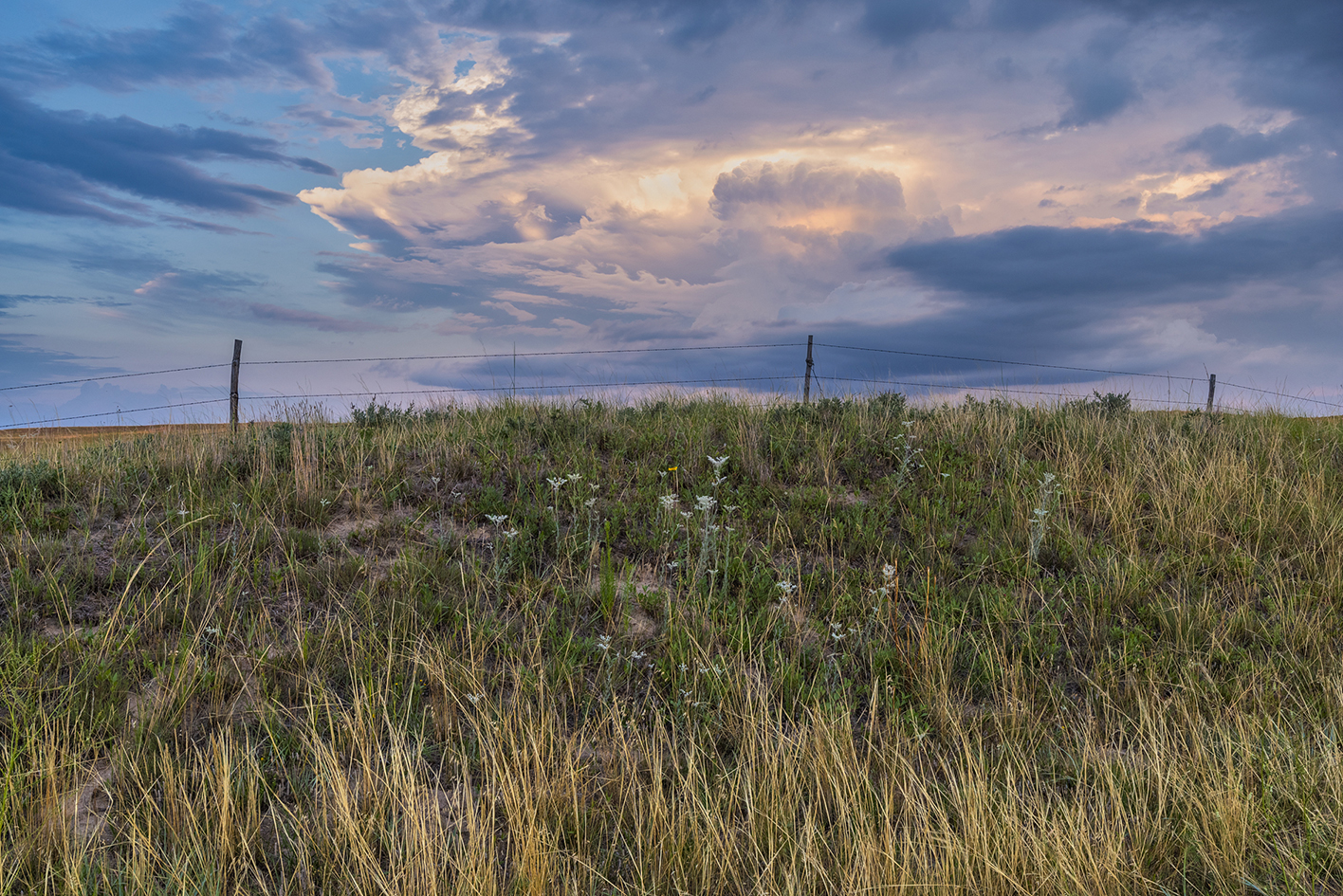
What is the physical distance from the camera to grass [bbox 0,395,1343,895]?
3.30m

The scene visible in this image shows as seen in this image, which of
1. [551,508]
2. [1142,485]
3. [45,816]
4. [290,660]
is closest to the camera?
[45,816]

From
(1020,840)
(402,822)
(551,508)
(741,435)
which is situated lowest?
(402,822)

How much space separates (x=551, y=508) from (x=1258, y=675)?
5239 mm

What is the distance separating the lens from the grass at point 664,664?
3303 millimetres

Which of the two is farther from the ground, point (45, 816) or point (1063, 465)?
point (1063, 465)

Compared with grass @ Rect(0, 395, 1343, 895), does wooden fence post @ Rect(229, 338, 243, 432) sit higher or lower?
higher

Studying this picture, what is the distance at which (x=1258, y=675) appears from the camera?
5.12 metres

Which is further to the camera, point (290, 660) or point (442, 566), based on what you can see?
point (442, 566)

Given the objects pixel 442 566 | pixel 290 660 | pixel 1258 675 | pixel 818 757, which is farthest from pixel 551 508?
pixel 1258 675

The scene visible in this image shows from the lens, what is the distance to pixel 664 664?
4777 millimetres

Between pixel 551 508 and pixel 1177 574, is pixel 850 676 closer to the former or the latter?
pixel 551 508

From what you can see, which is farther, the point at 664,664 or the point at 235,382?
the point at 235,382

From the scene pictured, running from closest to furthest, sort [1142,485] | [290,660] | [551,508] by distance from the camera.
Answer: [290,660] → [551,508] → [1142,485]

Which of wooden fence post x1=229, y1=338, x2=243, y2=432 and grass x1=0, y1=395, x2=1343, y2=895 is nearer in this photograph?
grass x1=0, y1=395, x2=1343, y2=895
